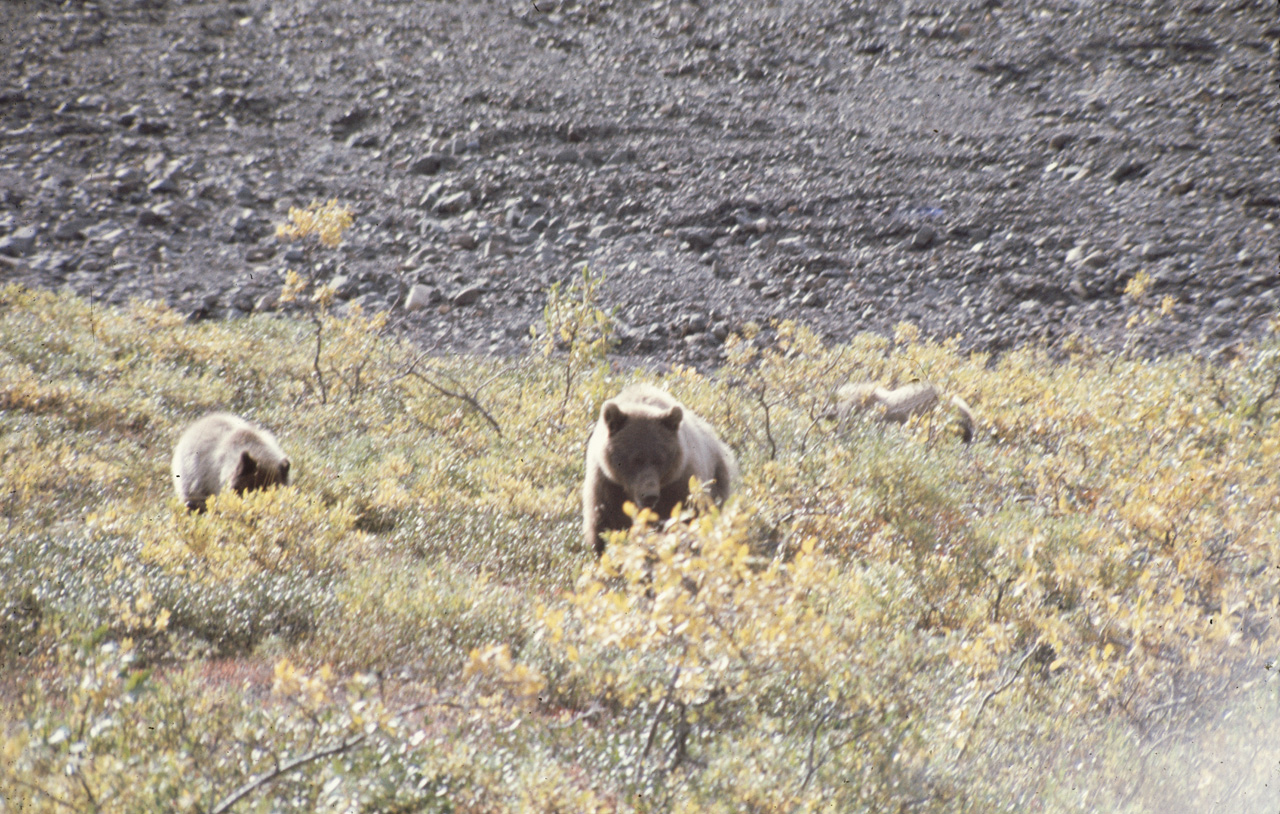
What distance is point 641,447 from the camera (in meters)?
5.53

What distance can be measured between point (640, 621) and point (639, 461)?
2431 millimetres

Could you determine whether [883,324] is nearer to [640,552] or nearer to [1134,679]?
[1134,679]

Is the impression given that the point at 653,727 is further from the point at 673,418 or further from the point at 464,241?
the point at 464,241

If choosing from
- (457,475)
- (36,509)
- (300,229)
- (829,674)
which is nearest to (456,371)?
(300,229)

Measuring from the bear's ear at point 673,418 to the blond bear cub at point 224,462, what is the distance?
2.96m

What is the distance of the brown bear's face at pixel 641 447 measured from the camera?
18.1 ft

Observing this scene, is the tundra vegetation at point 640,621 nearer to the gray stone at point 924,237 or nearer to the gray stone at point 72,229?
the gray stone at point 924,237

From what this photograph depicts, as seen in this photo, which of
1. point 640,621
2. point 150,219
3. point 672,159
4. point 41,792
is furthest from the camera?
point 672,159

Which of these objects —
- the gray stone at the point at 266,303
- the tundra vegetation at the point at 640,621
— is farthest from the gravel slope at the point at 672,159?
the tundra vegetation at the point at 640,621

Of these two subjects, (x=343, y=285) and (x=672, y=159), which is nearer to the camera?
(x=343, y=285)

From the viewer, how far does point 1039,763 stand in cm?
373

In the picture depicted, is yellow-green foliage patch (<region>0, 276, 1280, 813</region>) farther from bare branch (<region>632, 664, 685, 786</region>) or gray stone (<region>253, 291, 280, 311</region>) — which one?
gray stone (<region>253, 291, 280, 311</region>)

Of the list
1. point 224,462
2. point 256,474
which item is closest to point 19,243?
point 224,462

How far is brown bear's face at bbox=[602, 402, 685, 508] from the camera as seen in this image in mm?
5516
